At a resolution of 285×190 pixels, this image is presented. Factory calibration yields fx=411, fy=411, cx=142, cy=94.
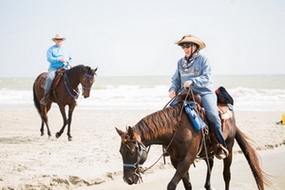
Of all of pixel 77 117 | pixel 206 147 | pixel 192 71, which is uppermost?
pixel 192 71

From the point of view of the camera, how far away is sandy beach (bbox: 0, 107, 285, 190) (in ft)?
18.5

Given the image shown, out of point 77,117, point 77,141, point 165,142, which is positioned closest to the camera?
point 165,142

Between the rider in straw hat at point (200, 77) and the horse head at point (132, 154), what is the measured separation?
98cm

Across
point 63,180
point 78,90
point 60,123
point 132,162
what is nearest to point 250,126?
point 78,90

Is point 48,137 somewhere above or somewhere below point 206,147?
below

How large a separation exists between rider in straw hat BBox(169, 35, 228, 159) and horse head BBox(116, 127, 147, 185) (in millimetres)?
Answer: 978

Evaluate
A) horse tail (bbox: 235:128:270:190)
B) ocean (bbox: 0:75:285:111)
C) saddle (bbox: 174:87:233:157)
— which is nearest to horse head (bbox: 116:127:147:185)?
saddle (bbox: 174:87:233:157)

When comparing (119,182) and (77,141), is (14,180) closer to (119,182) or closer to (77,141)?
(119,182)

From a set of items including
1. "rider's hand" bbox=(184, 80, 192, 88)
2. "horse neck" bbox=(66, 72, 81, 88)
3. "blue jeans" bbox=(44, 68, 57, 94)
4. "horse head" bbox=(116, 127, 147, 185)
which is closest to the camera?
"horse head" bbox=(116, 127, 147, 185)

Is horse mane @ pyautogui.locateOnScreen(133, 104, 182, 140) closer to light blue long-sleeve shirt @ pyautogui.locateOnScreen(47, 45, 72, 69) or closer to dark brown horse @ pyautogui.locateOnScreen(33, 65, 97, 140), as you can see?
dark brown horse @ pyautogui.locateOnScreen(33, 65, 97, 140)

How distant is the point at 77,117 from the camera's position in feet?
46.4

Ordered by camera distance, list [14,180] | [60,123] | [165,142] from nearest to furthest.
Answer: [165,142], [14,180], [60,123]

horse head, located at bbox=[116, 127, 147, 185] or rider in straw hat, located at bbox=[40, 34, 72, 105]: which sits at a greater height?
rider in straw hat, located at bbox=[40, 34, 72, 105]

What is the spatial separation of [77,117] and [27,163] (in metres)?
7.53
